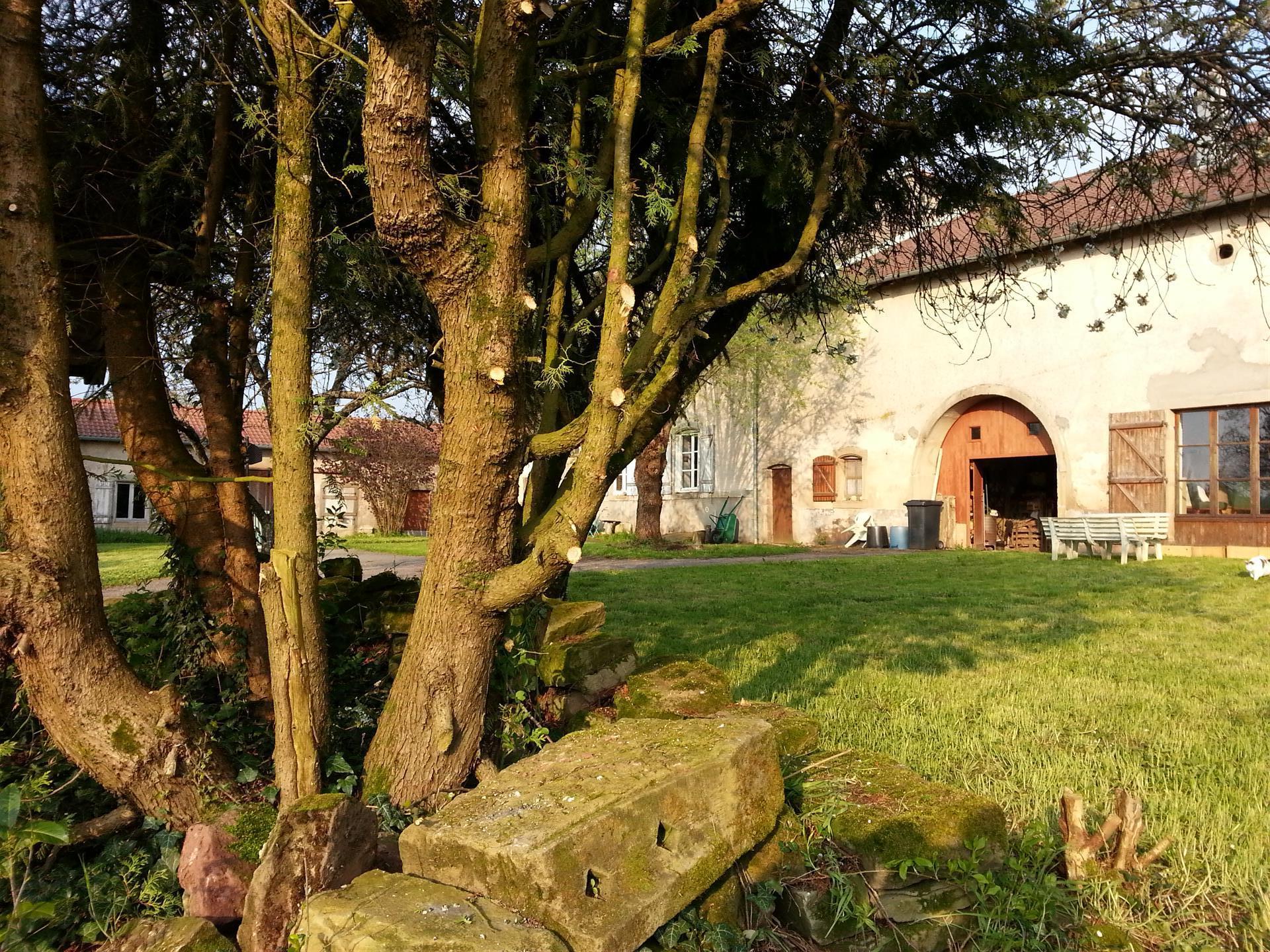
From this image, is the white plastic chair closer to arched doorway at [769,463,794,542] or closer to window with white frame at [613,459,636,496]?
arched doorway at [769,463,794,542]

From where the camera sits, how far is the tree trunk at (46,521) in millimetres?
2688

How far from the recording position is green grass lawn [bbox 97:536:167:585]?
10.9 m

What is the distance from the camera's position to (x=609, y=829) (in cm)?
221

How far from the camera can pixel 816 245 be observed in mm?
5449

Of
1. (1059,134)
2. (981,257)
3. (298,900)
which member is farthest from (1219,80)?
(298,900)

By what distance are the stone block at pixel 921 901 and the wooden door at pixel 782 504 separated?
791 inches

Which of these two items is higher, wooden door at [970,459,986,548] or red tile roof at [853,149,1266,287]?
red tile roof at [853,149,1266,287]

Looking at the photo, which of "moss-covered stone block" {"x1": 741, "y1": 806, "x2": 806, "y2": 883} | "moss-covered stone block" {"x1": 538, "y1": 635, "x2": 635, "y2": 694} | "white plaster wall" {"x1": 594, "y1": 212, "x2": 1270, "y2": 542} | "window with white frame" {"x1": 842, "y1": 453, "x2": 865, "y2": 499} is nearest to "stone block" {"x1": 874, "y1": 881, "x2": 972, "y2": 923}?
"moss-covered stone block" {"x1": 741, "y1": 806, "x2": 806, "y2": 883}

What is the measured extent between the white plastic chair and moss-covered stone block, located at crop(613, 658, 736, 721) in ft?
55.5

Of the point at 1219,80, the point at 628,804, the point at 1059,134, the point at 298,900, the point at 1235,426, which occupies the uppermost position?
A: the point at 1219,80

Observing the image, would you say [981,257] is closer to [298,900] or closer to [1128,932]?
[1128,932]

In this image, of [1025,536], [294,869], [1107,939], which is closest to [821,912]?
[1107,939]

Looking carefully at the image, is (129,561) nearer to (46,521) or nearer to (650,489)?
(650,489)

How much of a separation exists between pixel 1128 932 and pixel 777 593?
302 inches
